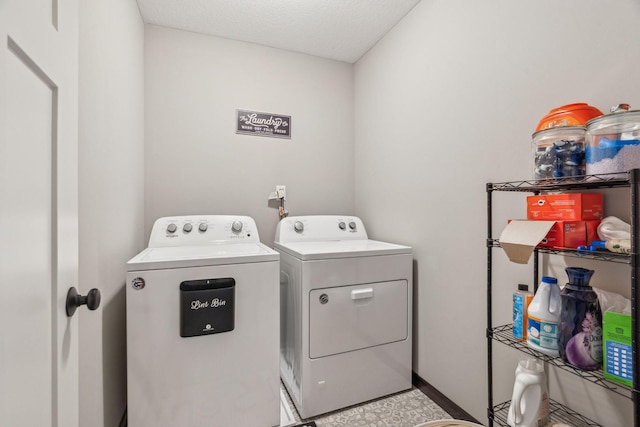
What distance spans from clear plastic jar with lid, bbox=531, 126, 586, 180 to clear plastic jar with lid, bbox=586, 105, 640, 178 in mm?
48

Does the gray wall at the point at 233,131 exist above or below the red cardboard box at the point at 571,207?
above

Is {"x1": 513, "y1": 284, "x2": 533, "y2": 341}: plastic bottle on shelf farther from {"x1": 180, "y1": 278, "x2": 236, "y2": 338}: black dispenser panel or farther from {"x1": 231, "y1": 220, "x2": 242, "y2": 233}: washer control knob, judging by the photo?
{"x1": 231, "y1": 220, "x2": 242, "y2": 233}: washer control knob

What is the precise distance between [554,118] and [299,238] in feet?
5.17

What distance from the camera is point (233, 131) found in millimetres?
2303

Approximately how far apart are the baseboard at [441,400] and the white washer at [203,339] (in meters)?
0.90

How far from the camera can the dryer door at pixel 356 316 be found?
5.38ft

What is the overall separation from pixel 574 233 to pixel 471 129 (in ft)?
2.55

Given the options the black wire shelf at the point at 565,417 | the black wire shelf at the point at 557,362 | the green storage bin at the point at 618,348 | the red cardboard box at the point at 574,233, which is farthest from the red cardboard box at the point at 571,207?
the black wire shelf at the point at 565,417

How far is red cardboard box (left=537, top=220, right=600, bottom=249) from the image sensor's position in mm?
947

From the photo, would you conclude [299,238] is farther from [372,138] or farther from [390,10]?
[390,10]

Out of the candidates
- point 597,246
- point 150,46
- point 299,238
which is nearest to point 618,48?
point 597,246

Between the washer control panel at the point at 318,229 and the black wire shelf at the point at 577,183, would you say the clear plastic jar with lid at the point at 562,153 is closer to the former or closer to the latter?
the black wire shelf at the point at 577,183

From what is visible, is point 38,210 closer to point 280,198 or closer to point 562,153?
point 562,153

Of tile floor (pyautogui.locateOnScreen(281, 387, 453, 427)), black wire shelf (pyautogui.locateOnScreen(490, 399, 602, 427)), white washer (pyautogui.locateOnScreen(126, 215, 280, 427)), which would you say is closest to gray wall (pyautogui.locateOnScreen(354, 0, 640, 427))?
black wire shelf (pyautogui.locateOnScreen(490, 399, 602, 427))
